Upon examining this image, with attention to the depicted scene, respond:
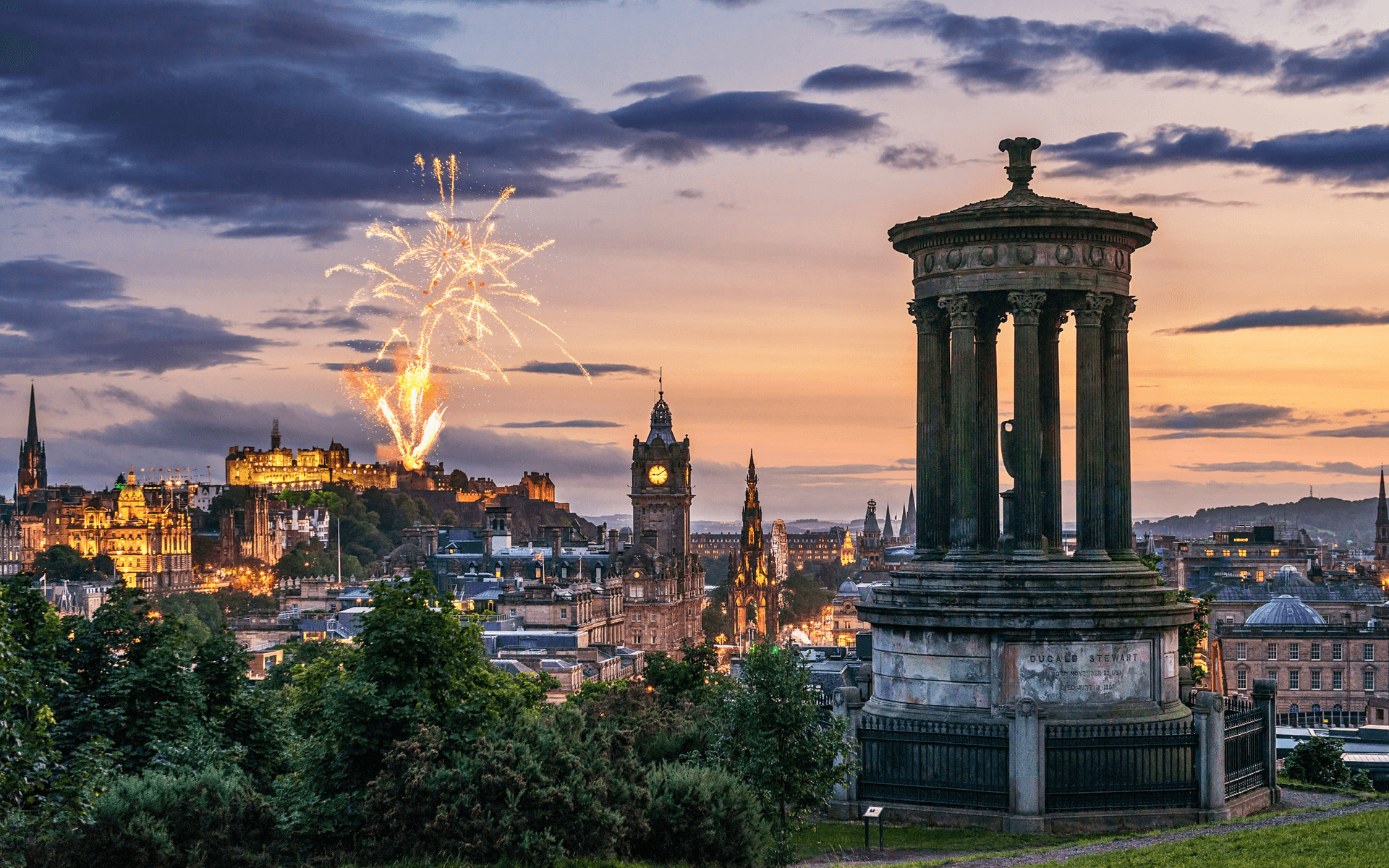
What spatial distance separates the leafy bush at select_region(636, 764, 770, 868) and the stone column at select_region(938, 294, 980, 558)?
10636mm

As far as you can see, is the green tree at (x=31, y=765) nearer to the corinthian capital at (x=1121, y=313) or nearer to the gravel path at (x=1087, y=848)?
the gravel path at (x=1087, y=848)

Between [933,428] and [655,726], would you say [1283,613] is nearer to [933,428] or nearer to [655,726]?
[933,428]

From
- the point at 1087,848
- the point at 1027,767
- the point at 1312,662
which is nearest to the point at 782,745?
the point at 1027,767

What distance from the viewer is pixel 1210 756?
122 ft

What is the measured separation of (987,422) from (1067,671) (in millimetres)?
7081

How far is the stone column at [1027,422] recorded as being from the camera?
41344mm

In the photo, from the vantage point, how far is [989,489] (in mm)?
42656

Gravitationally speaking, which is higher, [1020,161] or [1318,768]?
[1020,161]

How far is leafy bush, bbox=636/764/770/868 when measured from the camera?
33.0 m

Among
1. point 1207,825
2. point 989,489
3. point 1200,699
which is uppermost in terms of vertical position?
point 989,489

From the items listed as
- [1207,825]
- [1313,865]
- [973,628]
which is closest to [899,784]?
[973,628]

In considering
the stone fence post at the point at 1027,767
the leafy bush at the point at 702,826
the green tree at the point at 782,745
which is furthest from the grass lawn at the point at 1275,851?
the green tree at the point at 782,745

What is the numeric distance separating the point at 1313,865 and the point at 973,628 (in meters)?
10.6

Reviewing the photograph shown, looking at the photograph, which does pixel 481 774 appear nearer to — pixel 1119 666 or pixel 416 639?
pixel 416 639
